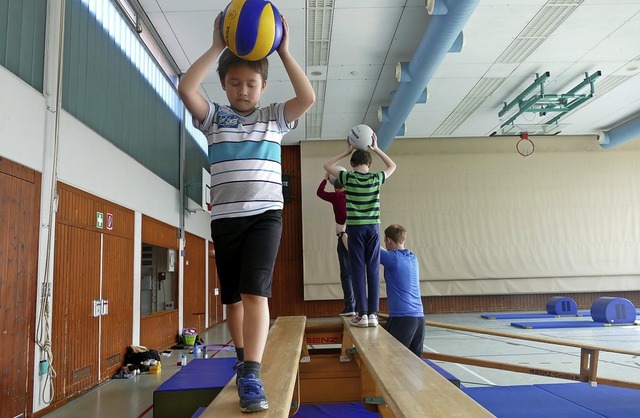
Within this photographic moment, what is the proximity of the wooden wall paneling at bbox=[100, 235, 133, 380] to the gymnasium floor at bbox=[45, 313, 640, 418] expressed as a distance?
35cm

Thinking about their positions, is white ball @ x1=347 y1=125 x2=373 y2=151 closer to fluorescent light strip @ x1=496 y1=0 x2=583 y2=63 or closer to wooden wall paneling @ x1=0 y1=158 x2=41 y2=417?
wooden wall paneling @ x1=0 y1=158 x2=41 y2=417

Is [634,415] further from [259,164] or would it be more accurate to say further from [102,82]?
[102,82]

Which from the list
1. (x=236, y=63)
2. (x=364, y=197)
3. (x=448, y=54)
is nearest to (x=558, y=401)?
(x=364, y=197)

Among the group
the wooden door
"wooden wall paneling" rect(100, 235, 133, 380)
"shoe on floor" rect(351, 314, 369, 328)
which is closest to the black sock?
"shoe on floor" rect(351, 314, 369, 328)

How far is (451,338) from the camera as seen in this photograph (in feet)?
26.9

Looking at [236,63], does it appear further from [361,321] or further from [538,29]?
[538,29]

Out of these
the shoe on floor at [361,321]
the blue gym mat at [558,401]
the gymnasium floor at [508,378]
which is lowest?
the gymnasium floor at [508,378]

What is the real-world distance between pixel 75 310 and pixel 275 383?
3.43 meters

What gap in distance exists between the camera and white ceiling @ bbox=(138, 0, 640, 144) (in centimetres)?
658

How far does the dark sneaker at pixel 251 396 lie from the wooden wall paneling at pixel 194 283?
23.6ft

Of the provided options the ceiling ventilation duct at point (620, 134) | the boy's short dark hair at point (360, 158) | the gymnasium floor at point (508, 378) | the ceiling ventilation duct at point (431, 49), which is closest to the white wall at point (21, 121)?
the gymnasium floor at point (508, 378)

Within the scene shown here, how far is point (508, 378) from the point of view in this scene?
4.92 meters

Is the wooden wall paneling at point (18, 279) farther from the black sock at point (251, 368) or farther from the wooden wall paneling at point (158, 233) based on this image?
the wooden wall paneling at point (158, 233)

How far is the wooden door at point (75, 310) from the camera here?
4.23 m
